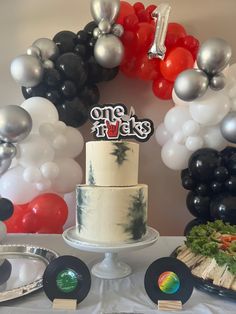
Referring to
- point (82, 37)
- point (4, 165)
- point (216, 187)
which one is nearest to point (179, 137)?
point (216, 187)

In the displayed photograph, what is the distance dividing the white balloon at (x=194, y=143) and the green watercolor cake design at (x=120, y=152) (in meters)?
0.73

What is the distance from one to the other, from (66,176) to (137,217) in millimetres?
799

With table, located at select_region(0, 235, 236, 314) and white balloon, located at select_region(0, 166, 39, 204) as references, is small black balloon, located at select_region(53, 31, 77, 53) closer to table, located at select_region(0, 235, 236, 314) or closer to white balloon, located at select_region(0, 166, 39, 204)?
white balloon, located at select_region(0, 166, 39, 204)

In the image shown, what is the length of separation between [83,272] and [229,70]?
4.25 ft

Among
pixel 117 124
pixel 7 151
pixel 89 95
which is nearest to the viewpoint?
pixel 117 124

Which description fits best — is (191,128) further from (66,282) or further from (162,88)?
(66,282)

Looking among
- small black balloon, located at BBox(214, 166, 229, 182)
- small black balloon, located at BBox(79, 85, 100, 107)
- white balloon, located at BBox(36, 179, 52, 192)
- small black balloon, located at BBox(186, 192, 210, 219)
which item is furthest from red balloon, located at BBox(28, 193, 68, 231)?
small black balloon, located at BBox(214, 166, 229, 182)

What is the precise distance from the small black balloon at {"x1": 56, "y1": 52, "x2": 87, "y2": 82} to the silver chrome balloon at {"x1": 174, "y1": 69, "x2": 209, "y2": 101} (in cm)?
50

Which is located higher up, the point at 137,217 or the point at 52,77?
the point at 52,77

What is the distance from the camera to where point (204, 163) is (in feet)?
5.36

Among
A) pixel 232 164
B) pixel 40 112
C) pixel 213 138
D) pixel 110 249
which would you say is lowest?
pixel 110 249

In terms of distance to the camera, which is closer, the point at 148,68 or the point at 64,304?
the point at 64,304

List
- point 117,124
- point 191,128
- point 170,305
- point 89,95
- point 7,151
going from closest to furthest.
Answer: point 170,305
point 117,124
point 7,151
point 191,128
point 89,95

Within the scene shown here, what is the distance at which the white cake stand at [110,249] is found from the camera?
3.10ft
